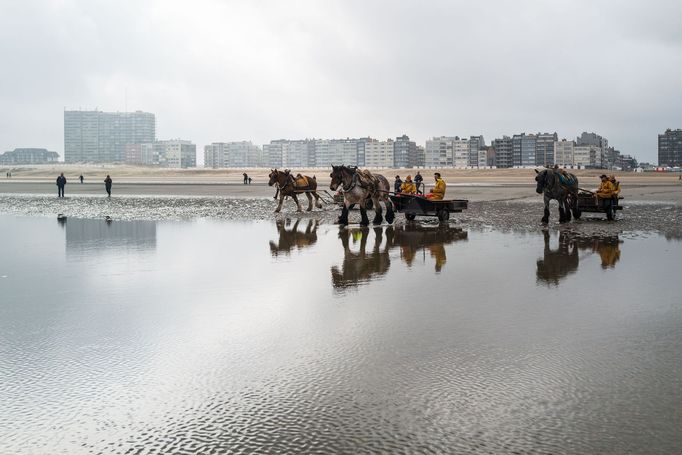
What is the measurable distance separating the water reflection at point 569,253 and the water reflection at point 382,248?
192 centimetres

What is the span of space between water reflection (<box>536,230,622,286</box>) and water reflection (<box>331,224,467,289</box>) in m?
1.92

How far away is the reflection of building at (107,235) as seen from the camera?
15973 mm

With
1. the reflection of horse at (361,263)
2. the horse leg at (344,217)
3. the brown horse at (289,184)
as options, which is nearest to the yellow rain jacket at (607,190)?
the horse leg at (344,217)

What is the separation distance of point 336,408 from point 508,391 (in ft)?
4.68

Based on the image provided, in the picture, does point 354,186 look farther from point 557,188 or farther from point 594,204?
point 594,204

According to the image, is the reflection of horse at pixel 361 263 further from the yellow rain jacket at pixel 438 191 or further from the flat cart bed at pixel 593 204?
the flat cart bed at pixel 593 204

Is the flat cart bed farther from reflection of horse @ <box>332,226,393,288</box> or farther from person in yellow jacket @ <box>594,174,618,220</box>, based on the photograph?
reflection of horse @ <box>332,226,393,288</box>

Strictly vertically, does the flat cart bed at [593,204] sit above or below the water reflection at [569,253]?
above

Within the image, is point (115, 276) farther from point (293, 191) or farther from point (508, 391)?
point (293, 191)

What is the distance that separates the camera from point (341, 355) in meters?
6.63

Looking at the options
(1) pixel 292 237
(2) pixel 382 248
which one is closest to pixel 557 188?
(2) pixel 382 248

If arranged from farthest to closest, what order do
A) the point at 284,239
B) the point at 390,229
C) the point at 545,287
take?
the point at 390,229 < the point at 284,239 < the point at 545,287

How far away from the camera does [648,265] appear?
40.9 feet

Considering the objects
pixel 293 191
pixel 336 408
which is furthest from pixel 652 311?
pixel 293 191
